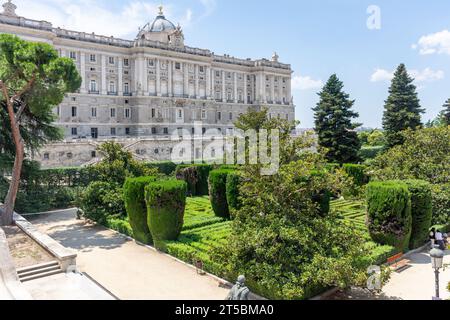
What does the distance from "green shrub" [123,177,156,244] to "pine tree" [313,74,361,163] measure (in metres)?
21.2

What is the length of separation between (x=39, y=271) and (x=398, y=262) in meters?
11.7

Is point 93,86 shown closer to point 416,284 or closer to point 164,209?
point 164,209

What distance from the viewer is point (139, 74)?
52.2m

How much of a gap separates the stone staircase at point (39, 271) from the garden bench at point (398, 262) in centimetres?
1070

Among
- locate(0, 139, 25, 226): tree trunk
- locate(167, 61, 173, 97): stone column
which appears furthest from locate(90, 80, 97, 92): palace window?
locate(0, 139, 25, 226): tree trunk

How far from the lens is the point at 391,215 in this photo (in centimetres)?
1334

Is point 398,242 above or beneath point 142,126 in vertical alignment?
beneath

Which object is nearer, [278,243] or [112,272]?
[278,243]

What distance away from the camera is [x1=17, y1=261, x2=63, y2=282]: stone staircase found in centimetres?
1095

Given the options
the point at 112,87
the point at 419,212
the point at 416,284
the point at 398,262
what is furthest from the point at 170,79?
the point at 416,284

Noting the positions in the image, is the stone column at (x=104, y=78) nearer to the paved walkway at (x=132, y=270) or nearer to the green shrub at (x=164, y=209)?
the paved walkway at (x=132, y=270)
